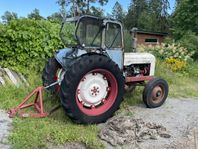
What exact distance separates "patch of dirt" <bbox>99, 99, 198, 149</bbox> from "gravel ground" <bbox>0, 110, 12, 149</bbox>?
130 cm

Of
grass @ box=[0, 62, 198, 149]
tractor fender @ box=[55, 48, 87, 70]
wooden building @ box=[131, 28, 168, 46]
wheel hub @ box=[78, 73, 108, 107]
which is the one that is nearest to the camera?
grass @ box=[0, 62, 198, 149]

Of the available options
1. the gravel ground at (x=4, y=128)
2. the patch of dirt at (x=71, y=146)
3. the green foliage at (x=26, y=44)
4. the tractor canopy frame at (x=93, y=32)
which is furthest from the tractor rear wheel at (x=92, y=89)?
the green foliage at (x=26, y=44)

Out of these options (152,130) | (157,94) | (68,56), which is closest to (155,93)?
(157,94)

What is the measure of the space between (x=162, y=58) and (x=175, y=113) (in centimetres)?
578

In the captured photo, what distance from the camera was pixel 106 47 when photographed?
5.06 m

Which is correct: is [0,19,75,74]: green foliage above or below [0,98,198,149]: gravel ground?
above

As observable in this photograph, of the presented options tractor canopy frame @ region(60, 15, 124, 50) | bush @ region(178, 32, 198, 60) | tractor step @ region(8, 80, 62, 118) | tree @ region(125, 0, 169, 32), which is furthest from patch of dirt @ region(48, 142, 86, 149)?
tree @ region(125, 0, 169, 32)

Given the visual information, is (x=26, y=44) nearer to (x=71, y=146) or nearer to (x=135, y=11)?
(x=71, y=146)

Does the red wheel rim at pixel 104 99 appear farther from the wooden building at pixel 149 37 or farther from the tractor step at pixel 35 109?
the wooden building at pixel 149 37

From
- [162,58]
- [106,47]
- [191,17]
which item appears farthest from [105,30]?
[191,17]

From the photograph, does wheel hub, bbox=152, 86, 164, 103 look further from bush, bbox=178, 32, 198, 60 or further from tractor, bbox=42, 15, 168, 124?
bush, bbox=178, 32, 198, 60

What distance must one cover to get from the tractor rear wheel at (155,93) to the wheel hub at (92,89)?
1122 mm

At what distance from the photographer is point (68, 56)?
4.90 metres

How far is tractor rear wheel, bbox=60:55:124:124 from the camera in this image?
14.2 ft
